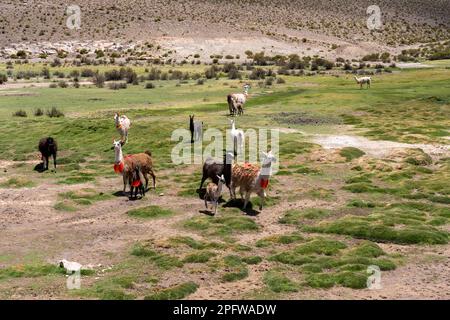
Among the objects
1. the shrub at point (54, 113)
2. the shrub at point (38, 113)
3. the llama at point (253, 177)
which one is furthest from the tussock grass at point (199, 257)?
the shrub at point (38, 113)

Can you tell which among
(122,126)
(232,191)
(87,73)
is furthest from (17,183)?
(87,73)

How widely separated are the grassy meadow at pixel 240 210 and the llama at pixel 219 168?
82cm

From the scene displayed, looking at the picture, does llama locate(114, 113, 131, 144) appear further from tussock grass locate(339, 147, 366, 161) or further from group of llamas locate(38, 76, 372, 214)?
tussock grass locate(339, 147, 366, 161)

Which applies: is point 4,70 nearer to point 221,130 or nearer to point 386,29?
point 221,130

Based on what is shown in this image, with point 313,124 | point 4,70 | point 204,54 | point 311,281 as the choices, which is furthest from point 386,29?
point 311,281

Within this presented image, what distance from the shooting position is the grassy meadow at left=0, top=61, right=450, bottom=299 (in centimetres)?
1280

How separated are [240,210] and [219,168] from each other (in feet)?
5.52

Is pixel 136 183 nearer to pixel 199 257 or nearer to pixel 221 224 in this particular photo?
pixel 221 224

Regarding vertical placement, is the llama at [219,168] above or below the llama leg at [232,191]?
above

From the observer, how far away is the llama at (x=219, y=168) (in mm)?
18328

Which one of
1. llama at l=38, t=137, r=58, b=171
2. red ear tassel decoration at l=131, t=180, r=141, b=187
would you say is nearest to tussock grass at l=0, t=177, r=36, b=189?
llama at l=38, t=137, r=58, b=171

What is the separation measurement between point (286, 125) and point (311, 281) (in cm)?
2007

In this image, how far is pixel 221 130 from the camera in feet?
98.1

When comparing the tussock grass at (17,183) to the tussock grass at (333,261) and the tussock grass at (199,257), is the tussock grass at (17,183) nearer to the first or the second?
the tussock grass at (199,257)
